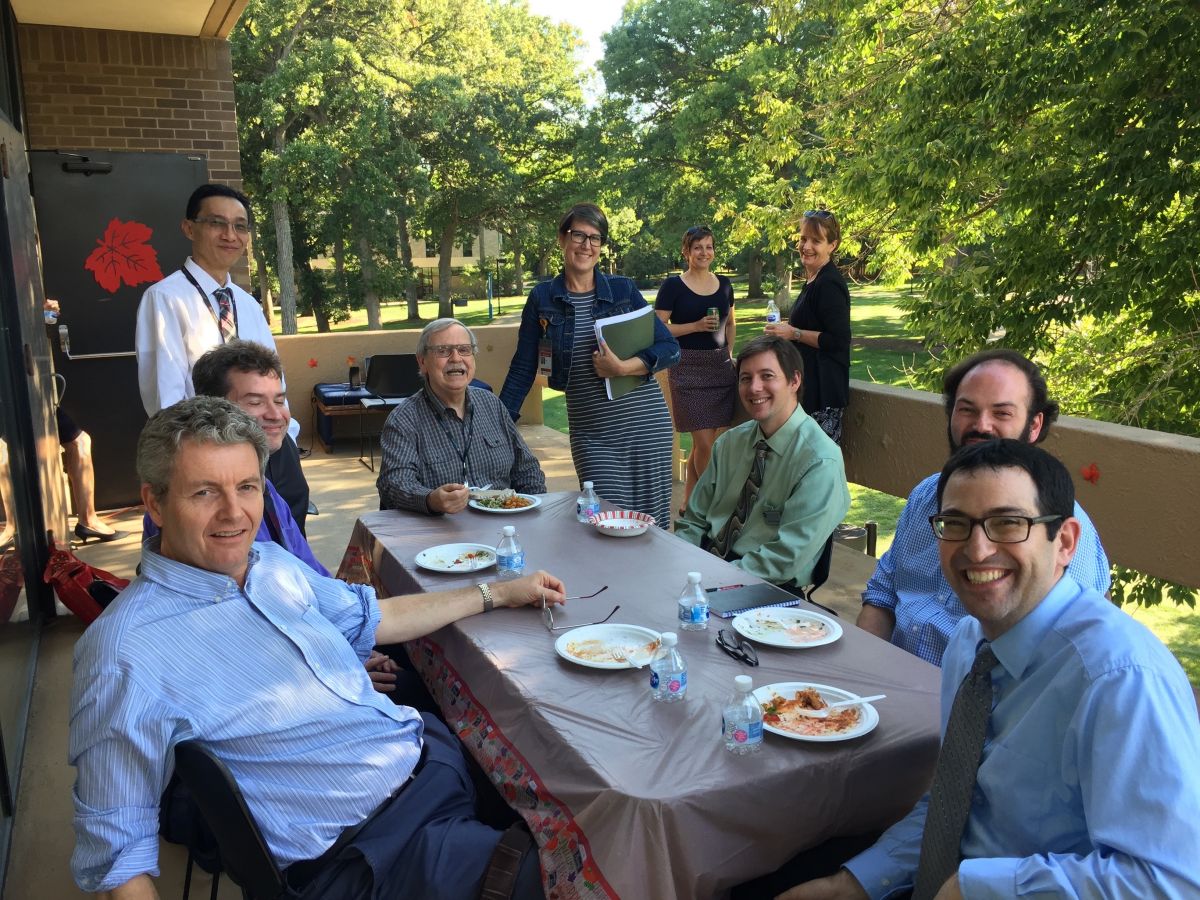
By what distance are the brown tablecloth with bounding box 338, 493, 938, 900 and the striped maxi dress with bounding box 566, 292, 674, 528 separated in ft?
5.57

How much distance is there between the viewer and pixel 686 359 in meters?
5.89

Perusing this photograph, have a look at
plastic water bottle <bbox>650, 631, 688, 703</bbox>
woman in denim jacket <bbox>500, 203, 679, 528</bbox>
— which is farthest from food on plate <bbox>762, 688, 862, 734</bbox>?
woman in denim jacket <bbox>500, 203, 679, 528</bbox>

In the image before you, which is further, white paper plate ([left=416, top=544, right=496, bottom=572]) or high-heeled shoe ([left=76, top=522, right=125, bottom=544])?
high-heeled shoe ([left=76, top=522, right=125, bottom=544])

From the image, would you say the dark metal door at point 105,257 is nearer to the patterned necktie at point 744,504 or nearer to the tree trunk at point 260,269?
the patterned necktie at point 744,504

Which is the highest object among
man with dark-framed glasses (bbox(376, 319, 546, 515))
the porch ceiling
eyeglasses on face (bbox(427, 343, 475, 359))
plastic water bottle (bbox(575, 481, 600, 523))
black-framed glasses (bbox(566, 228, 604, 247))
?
the porch ceiling

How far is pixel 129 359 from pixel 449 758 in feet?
19.1

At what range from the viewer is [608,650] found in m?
2.34

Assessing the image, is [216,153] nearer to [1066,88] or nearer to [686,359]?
[686,359]

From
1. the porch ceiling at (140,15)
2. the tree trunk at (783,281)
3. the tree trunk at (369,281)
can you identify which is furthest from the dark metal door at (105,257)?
the tree trunk at (783,281)

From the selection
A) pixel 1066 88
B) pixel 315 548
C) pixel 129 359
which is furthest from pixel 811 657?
pixel 129 359

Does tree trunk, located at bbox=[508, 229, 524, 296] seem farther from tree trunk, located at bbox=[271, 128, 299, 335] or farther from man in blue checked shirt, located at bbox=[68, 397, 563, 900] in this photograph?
man in blue checked shirt, located at bbox=[68, 397, 563, 900]

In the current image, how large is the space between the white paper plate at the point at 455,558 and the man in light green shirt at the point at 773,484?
0.90 meters

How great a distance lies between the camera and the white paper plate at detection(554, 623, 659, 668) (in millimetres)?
2290

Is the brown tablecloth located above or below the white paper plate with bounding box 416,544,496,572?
below
